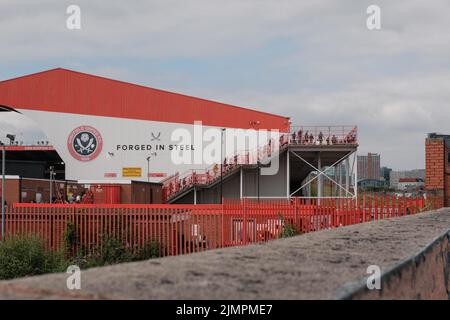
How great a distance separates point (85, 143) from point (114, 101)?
4.05m

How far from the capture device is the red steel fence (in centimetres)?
1864

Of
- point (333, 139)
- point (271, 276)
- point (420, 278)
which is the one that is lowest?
point (420, 278)

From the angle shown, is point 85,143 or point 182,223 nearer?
point 182,223

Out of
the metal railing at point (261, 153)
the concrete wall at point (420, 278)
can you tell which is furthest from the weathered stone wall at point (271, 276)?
the metal railing at point (261, 153)

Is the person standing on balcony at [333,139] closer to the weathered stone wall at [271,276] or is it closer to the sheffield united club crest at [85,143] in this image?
the sheffield united club crest at [85,143]

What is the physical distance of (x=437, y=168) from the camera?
2186cm

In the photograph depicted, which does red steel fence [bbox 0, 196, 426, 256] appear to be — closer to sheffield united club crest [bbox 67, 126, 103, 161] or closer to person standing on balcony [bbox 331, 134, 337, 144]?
person standing on balcony [bbox 331, 134, 337, 144]

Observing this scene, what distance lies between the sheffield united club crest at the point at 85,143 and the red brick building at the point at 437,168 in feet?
96.9

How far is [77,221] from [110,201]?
554 inches

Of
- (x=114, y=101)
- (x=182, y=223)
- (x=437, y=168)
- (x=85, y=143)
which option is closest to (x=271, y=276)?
(x=182, y=223)

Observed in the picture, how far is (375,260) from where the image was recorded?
547cm

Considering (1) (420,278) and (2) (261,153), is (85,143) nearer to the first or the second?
(2) (261,153)

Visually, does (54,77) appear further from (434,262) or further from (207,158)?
(434,262)

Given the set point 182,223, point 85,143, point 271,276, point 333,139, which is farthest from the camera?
point 85,143
